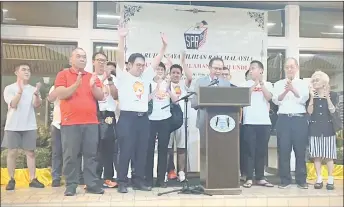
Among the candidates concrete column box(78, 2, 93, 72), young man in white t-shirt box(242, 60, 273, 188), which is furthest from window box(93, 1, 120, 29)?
young man in white t-shirt box(242, 60, 273, 188)

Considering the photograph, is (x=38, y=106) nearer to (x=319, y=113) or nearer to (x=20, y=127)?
(x=20, y=127)

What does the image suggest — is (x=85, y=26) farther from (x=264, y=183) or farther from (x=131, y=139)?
(x=264, y=183)

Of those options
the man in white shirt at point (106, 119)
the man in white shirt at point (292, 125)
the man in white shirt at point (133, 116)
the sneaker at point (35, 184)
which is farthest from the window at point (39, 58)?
the man in white shirt at point (292, 125)

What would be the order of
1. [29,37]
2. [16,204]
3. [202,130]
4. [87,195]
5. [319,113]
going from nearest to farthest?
1. [16,204]
2. [87,195]
3. [202,130]
4. [319,113]
5. [29,37]

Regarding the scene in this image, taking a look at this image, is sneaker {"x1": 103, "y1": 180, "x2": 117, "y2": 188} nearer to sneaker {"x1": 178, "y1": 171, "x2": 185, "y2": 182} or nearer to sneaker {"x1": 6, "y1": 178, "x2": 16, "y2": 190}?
sneaker {"x1": 178, "y1": 171, "x2": 185, "y2": 182}

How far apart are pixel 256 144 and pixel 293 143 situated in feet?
1.34

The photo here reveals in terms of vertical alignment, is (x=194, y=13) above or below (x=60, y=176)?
above

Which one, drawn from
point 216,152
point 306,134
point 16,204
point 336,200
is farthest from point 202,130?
point 16,204

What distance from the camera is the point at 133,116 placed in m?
3.41

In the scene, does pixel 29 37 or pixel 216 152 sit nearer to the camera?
pixel 216 152

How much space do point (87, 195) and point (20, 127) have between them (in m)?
1.10

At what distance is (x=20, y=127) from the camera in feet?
12.1

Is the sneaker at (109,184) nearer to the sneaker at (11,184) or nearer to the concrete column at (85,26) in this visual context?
the sneaker at (11,184)

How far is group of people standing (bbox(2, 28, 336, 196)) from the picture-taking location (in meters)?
3.27
